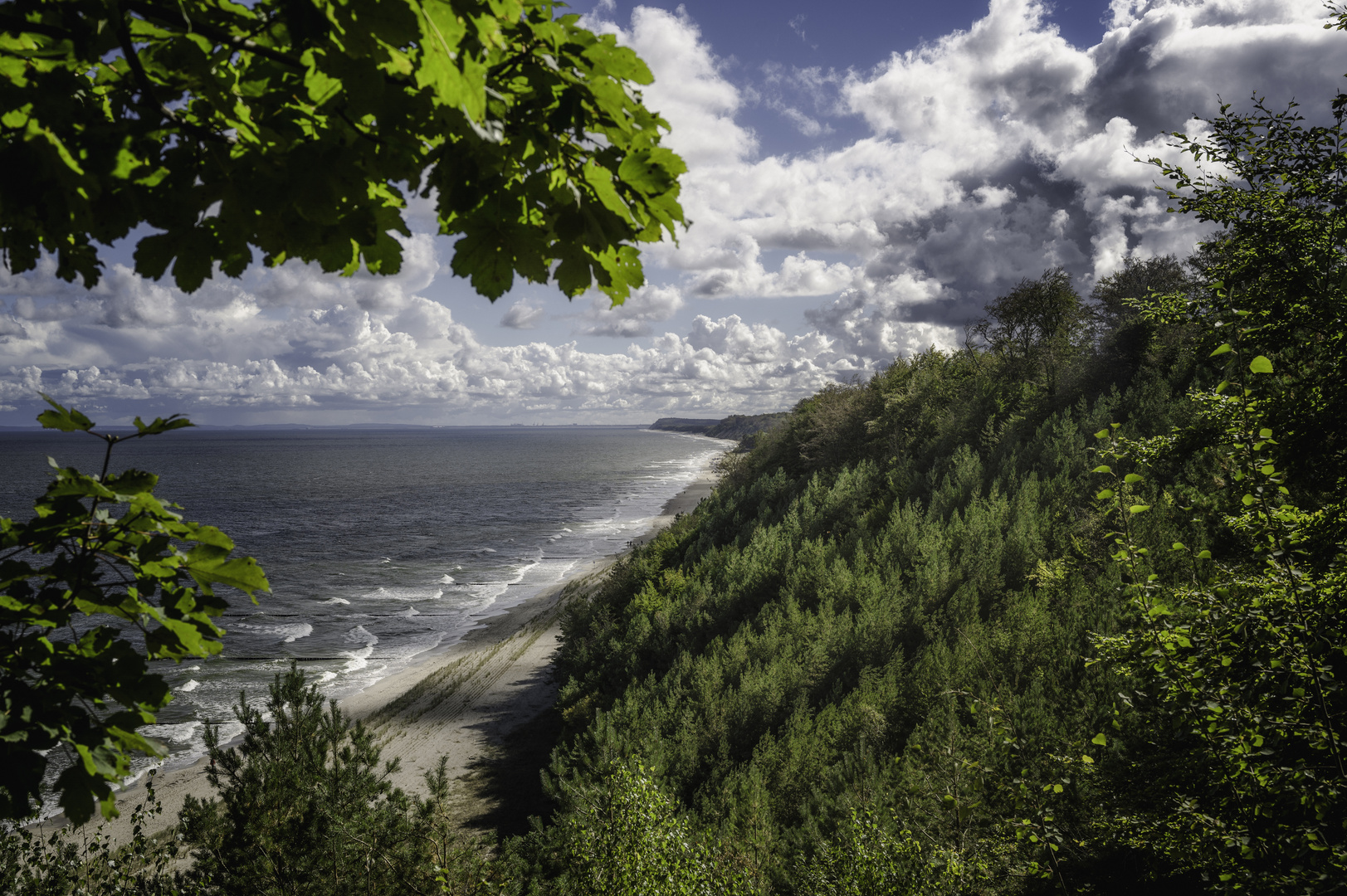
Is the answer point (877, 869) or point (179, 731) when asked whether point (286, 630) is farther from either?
point (877, 869)

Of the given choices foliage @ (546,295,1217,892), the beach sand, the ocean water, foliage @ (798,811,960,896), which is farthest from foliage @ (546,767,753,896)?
the beach sand

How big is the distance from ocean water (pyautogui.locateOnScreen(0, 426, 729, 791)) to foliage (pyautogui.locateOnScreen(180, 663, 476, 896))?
12.4 feet

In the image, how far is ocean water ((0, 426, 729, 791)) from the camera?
21344mm

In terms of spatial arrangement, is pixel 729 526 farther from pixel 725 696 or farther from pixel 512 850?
pixel 512 850

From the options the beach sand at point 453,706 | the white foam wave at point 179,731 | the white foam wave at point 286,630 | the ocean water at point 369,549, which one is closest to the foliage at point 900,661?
the beach sand at point 453,706

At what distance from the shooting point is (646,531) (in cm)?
4769

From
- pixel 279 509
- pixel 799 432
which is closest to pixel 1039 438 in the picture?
pixel 799 432

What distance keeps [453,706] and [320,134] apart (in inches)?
752

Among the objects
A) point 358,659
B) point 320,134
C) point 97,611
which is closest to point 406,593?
point 358,659

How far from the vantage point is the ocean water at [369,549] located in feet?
70.0

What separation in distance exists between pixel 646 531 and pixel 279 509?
127ft

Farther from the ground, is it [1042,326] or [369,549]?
[1042,326]

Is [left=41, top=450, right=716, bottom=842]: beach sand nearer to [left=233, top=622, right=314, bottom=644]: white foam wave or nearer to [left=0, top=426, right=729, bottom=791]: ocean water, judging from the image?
[left=0, top=426, right=729, bottom=791]: ocean water

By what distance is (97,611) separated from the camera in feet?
5.15
